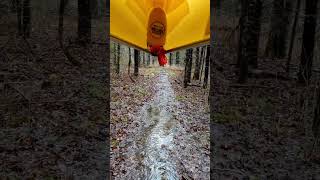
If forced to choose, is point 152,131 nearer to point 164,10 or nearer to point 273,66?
point 164,10

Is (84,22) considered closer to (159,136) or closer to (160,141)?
(160,141)

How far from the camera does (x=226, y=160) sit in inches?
152

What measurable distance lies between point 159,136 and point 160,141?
0.33 m

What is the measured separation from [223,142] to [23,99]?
2777 millimetres

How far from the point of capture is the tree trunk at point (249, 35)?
11.1ft

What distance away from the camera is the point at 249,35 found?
3424 mm

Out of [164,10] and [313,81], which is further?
[164,10]

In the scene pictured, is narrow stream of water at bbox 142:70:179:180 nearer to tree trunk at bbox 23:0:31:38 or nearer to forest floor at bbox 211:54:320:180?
forest floor at bbox 211:54:320:180

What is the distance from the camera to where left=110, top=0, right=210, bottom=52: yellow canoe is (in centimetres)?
671

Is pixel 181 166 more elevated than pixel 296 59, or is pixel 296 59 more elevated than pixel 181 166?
pixel 296 59

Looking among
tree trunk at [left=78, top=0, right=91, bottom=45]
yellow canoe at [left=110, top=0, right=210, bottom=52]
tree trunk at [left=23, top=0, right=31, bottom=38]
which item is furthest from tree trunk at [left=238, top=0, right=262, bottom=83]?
yellow canoe at [left=110, top=0, right=210, bottom=52]

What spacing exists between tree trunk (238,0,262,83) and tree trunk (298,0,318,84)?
553mm

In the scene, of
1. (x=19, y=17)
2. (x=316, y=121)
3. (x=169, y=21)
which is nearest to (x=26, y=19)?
(x=19, y=17)

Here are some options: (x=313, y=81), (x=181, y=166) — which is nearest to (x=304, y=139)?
(x=313, y=81)
